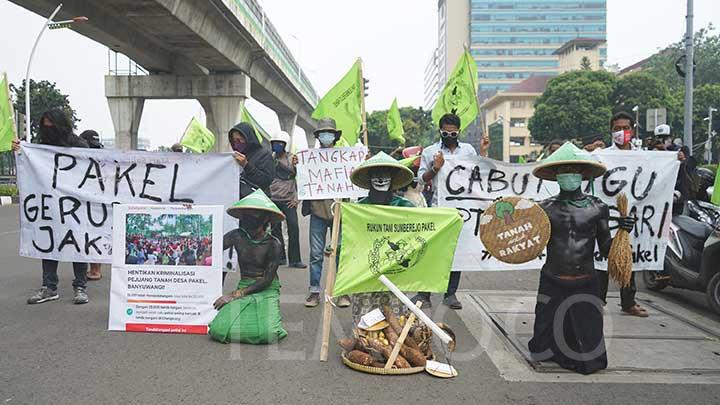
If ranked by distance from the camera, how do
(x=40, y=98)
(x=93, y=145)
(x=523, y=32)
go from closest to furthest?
(x=93, y=145) < (x=40, y=98) < (x=523, y=32)

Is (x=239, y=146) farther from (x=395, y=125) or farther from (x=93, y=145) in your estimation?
(x=395, y=125)

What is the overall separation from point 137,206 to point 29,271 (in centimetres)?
413

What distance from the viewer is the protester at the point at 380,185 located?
4.89m

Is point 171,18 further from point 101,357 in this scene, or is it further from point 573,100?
point 573,100

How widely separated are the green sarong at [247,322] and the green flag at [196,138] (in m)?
8.12

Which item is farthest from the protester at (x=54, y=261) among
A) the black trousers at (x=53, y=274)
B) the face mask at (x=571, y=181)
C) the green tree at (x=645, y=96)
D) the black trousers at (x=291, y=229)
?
the green tree at (x=645, y=96)

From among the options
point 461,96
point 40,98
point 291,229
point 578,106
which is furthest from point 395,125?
point 578,106

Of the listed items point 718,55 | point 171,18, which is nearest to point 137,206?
point 171,18

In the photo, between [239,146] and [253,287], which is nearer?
[253,287]

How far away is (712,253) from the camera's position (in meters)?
6.29

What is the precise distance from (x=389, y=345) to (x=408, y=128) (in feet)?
242

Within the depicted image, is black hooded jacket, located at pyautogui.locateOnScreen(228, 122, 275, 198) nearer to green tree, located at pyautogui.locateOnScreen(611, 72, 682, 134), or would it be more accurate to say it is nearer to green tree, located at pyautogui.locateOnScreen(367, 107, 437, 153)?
green tree, located at pyautogui.locateOnScreen(611, 72, 682, 134)

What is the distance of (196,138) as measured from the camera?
43.4 feet

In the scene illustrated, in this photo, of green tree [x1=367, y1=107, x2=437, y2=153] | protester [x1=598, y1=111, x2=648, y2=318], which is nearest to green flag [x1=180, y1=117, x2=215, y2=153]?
protester [x1=598, y1=111, x2=648, y2=318]
